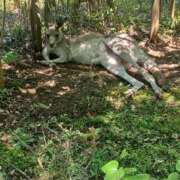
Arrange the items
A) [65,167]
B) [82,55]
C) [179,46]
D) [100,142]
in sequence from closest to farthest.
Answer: [65,167]
[100,142]
[82,55]
[179,46]

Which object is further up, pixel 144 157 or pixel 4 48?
pixel 4 48

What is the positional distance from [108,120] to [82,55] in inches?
76.0

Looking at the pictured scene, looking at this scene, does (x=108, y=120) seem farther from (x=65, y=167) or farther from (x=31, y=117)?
(x=65, y=167)

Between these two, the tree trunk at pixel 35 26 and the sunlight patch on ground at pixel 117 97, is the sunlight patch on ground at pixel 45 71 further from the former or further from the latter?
the sunlight patch on ground at pixel 117 97

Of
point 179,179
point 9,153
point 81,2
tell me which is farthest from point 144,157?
point 81,2

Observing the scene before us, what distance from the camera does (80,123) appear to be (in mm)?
6184

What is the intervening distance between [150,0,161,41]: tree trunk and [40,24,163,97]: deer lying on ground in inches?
31.9

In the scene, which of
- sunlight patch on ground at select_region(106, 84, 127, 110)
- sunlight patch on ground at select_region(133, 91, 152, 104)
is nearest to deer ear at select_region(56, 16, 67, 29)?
sunlight patch on ground at select_region(106, 84, 127, 110)

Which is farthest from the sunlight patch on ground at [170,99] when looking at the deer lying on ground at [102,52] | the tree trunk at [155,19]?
the tree trunk at [155,19]

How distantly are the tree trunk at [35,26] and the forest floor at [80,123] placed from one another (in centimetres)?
31

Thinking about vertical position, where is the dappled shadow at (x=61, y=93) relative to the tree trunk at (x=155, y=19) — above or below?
below

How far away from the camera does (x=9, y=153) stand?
5.57 m

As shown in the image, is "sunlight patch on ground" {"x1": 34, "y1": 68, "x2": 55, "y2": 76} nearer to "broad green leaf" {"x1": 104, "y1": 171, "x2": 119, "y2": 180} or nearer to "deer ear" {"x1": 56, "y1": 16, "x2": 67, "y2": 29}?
"deer ear" {"x1": 56, "y1": 16, "x2": 67, "y2": 29}

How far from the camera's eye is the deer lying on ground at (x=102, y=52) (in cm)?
766
